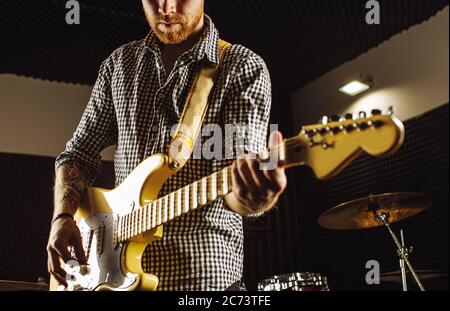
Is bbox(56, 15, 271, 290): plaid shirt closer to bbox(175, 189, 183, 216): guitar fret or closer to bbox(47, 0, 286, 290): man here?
bbox(47, 0, 286, 290): man

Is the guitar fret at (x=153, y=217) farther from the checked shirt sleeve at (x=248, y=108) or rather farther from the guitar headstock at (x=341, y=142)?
the guitar headstock at (x=341, y=142)

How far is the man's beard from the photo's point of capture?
1.93 meters

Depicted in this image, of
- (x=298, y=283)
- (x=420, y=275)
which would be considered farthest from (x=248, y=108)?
(x=420, y=275)

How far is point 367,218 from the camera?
4121 millimetres

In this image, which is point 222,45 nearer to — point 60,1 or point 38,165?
point 60,1

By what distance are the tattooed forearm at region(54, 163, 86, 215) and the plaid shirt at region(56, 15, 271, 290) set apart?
4 centimetres

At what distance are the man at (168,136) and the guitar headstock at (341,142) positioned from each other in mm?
65

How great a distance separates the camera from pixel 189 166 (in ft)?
5.69

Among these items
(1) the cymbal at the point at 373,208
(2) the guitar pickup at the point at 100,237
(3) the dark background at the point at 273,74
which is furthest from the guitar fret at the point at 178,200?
(3) the dark background at the point at 273,74

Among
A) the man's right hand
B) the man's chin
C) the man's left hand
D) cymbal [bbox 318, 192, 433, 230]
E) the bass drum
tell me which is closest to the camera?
the man's left hand

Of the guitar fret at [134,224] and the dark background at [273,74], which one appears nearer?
the guitar fret at [134,224]

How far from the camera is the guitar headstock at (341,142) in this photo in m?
1.20

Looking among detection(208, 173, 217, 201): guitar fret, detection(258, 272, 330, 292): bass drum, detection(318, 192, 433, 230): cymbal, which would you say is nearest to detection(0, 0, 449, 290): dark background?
detection(318, 192, 433, 230): cymbal
